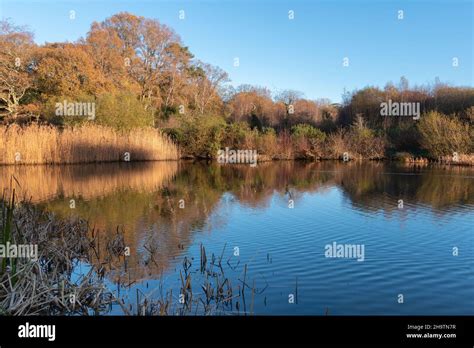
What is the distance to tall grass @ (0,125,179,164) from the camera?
22.7m

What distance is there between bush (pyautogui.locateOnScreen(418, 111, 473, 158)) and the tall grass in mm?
17830

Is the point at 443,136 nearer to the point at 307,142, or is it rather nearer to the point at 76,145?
the point at 307,142

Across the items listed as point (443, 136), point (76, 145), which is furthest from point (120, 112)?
point (443, 136)

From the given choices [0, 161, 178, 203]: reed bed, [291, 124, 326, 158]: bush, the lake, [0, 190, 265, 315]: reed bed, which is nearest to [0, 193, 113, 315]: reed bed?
[0, 190, 265, 315]: reed bed

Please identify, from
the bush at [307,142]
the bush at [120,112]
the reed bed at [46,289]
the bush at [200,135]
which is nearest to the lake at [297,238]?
the reed bed at [46,289]

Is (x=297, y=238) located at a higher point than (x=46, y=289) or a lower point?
lower

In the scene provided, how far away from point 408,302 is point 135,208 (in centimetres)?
763

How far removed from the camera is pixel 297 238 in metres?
8.12

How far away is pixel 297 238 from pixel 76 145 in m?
19.5

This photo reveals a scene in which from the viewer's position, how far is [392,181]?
1750 centimetres

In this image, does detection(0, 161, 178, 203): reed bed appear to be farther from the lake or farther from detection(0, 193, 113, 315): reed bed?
detection(0, 193, 113, 315): reed bed

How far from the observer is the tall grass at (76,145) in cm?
2273

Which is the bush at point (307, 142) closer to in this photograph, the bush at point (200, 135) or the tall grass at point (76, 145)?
the bush at point (200, 135)
